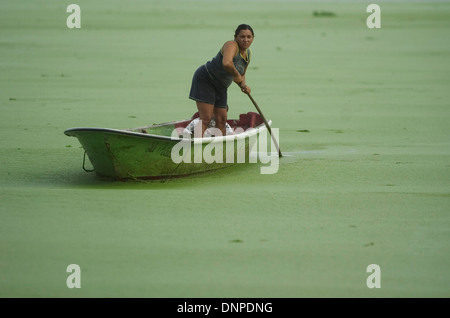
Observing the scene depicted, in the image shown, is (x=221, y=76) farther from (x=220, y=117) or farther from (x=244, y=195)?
(x=244, y=195)

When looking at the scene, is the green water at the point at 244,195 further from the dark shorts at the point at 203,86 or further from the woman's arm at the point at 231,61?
the woman's arm at the point at 231,61

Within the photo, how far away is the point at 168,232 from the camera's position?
5.05 meters

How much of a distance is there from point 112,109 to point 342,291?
253 inches

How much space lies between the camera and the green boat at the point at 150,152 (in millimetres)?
5789

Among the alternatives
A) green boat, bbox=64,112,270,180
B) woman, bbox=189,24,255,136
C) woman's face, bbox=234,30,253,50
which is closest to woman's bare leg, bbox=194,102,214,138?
woman, bbox=189,24,255,136

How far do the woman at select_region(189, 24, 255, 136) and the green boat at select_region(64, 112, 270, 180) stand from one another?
0.36 metres

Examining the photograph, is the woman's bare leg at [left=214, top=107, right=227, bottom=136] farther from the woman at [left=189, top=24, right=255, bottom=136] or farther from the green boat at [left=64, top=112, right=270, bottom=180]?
the green boat at [left=64, top=112, right=270, bottom=180]

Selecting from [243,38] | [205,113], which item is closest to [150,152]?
[205,113]

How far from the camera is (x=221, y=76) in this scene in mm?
6578

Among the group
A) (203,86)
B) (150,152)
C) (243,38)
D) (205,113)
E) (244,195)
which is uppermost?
(243,38)

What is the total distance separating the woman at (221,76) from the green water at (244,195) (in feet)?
1.73

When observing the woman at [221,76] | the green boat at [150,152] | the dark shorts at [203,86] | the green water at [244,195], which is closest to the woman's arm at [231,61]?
the woman at [221,76]

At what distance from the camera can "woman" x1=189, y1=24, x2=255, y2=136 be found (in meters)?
6.38

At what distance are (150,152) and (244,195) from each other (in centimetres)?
74
